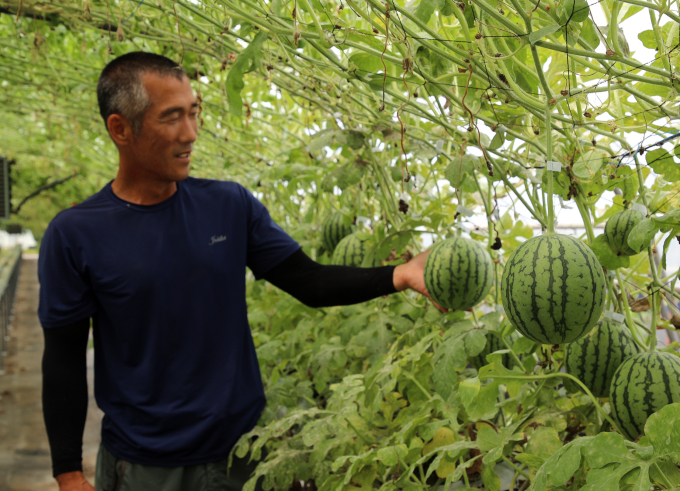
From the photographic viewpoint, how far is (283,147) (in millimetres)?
3643

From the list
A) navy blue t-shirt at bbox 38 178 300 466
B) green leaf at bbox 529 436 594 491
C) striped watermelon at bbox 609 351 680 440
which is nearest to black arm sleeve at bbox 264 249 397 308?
navy blue t-shirt at bbox 38 178 300 466

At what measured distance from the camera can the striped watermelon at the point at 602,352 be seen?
1.14m

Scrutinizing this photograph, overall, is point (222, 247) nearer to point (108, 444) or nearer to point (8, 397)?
point (108, 444)

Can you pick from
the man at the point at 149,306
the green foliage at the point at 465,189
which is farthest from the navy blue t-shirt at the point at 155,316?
the green foliage at the point at 465,189

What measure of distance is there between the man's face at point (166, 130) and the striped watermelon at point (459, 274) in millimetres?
1005

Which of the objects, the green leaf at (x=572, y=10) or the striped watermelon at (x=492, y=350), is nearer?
the green leaf at (x=572, y=10)

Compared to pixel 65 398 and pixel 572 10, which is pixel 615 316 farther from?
pixel 65 398

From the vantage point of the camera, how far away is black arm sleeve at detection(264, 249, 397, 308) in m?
1.89

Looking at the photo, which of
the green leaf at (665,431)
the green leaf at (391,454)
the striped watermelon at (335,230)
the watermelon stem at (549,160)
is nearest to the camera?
the green leaf at (665,431)

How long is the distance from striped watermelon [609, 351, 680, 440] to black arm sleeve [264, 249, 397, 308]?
0.87 metres

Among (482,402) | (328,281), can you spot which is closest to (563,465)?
(482,402)

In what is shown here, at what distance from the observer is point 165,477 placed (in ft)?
6.71

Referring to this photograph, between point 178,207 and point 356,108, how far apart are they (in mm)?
772

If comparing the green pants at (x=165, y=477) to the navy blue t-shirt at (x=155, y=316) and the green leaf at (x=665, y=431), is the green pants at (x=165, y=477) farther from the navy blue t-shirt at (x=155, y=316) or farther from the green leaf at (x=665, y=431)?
the green leaf at (x=665, y=431)
